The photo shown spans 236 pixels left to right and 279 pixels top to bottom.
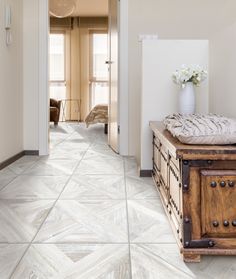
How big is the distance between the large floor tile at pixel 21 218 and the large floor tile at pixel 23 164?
1.03 meters

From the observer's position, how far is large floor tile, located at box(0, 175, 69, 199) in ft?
7.72

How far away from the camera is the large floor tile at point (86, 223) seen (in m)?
1.63

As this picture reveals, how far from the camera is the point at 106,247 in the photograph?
5.01ft

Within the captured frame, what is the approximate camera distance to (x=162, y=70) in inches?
113

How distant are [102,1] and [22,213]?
658cm

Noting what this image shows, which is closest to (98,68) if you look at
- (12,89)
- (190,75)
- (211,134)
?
(12,89)

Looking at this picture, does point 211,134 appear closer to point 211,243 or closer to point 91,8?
point 211,243

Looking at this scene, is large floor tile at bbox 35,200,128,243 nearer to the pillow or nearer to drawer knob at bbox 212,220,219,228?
drawer knob at bbox 212,220,219,228

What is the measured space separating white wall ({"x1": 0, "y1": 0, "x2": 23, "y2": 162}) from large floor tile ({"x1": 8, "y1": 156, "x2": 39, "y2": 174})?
0.37ft

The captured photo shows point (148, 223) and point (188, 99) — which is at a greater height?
point (188, 99)

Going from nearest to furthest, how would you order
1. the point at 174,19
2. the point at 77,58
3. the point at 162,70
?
the point at 162,70 < the point at 174,19 < the point at 77,58

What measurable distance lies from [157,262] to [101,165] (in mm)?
2137

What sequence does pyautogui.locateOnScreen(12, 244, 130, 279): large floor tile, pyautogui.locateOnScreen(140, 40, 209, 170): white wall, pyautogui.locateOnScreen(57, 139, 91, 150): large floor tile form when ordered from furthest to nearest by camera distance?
pyautogui.locateOnScreen(57, 139, 91, 150): large floor tile, pyautogui.locateOnScreen(140, 40, 209, 170): white wall, pyautogui.locateOnScreen(12, 244, 130, 279): large floor tile

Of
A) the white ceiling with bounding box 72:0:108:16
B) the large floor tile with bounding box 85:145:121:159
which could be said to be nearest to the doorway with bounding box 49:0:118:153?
Result: the white ceiling with bounding box 72:0:108:16
